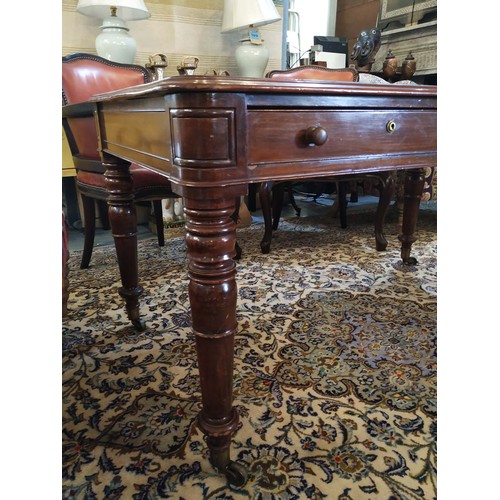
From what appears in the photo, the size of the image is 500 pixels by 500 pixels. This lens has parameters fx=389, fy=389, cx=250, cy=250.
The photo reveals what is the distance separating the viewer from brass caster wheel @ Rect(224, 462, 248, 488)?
81cm

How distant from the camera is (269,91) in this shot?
0.66 m

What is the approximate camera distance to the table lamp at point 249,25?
251 cm

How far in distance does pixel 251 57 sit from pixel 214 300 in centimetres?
244

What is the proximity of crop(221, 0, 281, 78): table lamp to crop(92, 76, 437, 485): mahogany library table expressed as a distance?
1.98 metres

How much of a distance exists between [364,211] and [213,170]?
285cm

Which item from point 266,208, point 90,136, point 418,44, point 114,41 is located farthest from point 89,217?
point 418,44

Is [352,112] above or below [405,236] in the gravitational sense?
above

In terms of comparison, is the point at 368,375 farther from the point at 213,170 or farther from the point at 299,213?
the point at 299,213

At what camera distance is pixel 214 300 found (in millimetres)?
707

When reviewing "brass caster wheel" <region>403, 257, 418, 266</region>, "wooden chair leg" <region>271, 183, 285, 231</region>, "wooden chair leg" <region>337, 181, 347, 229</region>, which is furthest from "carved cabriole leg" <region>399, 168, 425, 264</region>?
"wooden chair leg" <region>271, 183, 285, 231</region>

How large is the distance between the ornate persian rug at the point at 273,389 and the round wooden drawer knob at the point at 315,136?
682 mm

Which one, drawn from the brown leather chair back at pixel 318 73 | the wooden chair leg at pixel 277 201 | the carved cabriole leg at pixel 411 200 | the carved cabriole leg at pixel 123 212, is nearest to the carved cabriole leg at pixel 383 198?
the carved cabriole leg at pixel 411 200

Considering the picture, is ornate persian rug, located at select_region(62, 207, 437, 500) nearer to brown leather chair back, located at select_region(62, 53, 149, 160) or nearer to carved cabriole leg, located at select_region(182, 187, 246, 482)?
carved cabriole leg, located at select_region(182, 187, 246, 482)

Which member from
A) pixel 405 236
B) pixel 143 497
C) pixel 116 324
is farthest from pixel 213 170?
pixel 405 236
